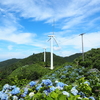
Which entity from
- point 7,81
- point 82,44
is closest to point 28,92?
point 7,81

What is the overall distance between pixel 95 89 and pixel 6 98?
3.50m

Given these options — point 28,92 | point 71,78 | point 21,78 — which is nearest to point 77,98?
point 28,92

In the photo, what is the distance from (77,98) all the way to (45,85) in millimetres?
683

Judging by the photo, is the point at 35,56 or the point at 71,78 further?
the point at 35,56

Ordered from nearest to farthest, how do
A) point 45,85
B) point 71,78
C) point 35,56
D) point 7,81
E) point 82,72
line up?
point 45,85 < point 71,78 < point 82,72 < point 7,81 < point 35,56

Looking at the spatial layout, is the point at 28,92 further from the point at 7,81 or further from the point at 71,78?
the point at 7,81

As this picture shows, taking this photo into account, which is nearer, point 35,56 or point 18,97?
point 18,97

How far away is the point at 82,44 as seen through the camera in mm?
18750

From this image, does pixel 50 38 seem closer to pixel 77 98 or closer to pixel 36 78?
pixel 36 78

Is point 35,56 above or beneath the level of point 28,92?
above

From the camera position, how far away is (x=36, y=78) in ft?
44.8

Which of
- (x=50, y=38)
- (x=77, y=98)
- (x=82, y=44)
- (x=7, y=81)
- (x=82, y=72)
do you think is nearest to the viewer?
(x=77, y=98)

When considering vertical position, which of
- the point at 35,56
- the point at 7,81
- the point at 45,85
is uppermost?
the point at 35,56

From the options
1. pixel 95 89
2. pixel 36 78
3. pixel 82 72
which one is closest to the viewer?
pixel 95 89
